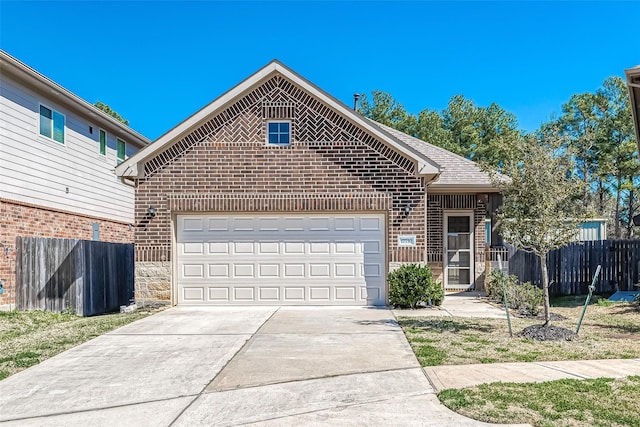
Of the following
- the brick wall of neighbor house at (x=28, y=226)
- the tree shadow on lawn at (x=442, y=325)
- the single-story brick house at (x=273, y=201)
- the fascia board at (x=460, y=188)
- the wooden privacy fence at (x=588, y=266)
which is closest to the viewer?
the tree shadow on lawn at (x=442, y=325)

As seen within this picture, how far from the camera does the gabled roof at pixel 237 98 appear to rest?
1301 centimetres

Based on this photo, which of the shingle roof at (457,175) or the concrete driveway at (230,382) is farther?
the shingle roof at (457,175)

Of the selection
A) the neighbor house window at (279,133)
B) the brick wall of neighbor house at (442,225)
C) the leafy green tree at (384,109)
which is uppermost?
the leafy green tree at (384,109)

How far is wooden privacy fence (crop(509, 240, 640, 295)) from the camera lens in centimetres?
1512

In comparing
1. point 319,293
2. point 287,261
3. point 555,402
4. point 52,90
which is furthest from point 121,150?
point 555,402

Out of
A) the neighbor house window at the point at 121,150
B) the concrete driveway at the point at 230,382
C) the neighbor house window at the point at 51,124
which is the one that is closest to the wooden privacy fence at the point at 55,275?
the neighbor house window at the point at 51,124

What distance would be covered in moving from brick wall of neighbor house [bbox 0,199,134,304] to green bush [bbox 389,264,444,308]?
30.3 feet

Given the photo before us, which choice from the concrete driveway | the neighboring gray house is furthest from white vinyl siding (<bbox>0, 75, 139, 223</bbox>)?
the concrete driveway

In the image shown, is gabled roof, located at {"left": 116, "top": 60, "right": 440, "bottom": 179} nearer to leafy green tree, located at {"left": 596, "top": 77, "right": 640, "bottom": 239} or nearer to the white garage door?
the white garage door

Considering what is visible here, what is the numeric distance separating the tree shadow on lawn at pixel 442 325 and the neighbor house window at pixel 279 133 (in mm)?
5436

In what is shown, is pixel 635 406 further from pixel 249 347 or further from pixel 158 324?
pixel 158 324

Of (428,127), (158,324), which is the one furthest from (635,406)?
(428,127)

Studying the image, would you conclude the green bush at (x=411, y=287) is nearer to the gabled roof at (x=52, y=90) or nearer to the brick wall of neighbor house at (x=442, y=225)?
the brick wall of neighbor house at (x=442, y=225)

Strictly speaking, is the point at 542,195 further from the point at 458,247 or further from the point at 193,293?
the point at 193,293
